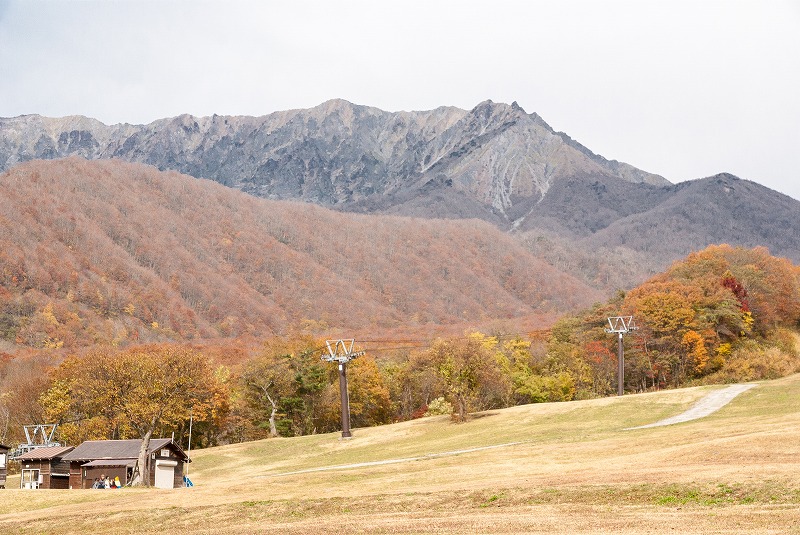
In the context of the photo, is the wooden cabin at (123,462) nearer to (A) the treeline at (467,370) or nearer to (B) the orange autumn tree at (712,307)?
(A) the treeline at (467,370)

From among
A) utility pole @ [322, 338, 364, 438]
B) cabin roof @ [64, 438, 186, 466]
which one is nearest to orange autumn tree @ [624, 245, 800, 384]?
utility pole @ [322, 338, 364, 438]

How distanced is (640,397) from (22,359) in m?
91.5

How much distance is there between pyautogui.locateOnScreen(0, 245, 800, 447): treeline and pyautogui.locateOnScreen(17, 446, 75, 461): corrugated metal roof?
9.34 meters

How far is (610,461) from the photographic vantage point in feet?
145

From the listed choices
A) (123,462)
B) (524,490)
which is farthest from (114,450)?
(524,490)

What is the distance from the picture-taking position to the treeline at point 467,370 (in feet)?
275

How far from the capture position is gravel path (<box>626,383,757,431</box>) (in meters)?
63.6

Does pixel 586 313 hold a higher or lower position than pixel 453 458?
higher

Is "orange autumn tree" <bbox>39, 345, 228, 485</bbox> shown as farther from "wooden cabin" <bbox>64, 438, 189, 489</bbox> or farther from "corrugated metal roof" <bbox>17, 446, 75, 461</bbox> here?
"corrugated metal roof" <bbox>17, 446, 75, 461</bbox>

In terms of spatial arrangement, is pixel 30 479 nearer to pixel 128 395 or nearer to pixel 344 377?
pixel 128 395

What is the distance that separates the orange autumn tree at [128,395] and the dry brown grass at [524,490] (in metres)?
9.84

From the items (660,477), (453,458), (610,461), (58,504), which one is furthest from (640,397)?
(58,504)

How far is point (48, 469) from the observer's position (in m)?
68.6

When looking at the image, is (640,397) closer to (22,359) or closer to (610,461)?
(610,461)
